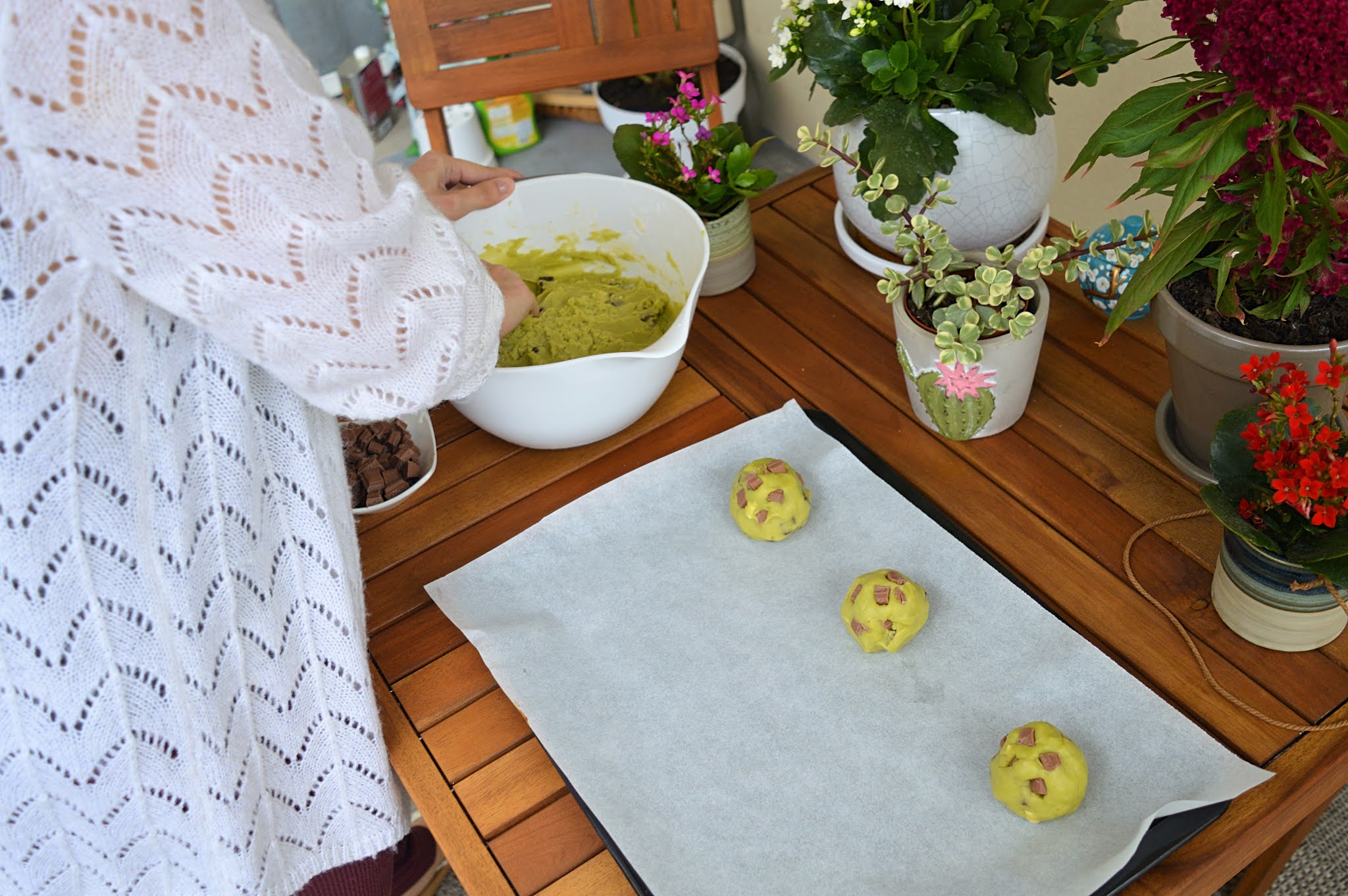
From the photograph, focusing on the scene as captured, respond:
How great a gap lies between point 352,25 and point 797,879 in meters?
2.52

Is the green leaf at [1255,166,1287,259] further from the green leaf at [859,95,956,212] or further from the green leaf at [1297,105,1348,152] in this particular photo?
the green leaf at [859,95,956,212]

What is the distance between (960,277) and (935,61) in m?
0.23

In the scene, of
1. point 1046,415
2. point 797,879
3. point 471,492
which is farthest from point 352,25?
point 797,879

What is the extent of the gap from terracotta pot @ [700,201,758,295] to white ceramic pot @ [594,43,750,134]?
79 centimetres

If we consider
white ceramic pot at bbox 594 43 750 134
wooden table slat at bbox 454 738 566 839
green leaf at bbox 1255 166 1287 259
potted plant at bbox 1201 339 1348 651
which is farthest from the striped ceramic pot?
white ceramic pot at bbox 594 43 750 134

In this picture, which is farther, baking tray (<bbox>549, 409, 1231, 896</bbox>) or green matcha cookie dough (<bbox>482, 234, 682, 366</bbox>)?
green matcha cookie dough (<bbox>482, 234, 682, 366</bbox>)

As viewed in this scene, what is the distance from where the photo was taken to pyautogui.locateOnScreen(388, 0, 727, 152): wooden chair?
5.00 feet

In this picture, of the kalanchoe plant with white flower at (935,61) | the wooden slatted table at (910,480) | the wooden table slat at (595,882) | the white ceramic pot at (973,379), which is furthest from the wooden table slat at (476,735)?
the kalanchoe plant with white flower at (935,61)

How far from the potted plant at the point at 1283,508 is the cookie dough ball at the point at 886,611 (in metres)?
0.23

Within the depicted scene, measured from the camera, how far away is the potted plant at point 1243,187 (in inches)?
25.4

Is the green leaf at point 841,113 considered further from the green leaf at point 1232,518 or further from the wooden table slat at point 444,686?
the wooden table slat at point 444,686

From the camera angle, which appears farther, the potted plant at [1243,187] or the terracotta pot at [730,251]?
the terracotta pot at [730,251]

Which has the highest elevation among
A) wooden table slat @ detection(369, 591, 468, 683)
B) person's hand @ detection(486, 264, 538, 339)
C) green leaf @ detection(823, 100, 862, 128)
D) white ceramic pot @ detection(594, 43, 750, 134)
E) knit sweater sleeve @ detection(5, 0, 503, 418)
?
knit sweater sleeve @ detection(5, 0, 503, 418)

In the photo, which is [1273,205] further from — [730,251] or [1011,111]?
[730,251]
